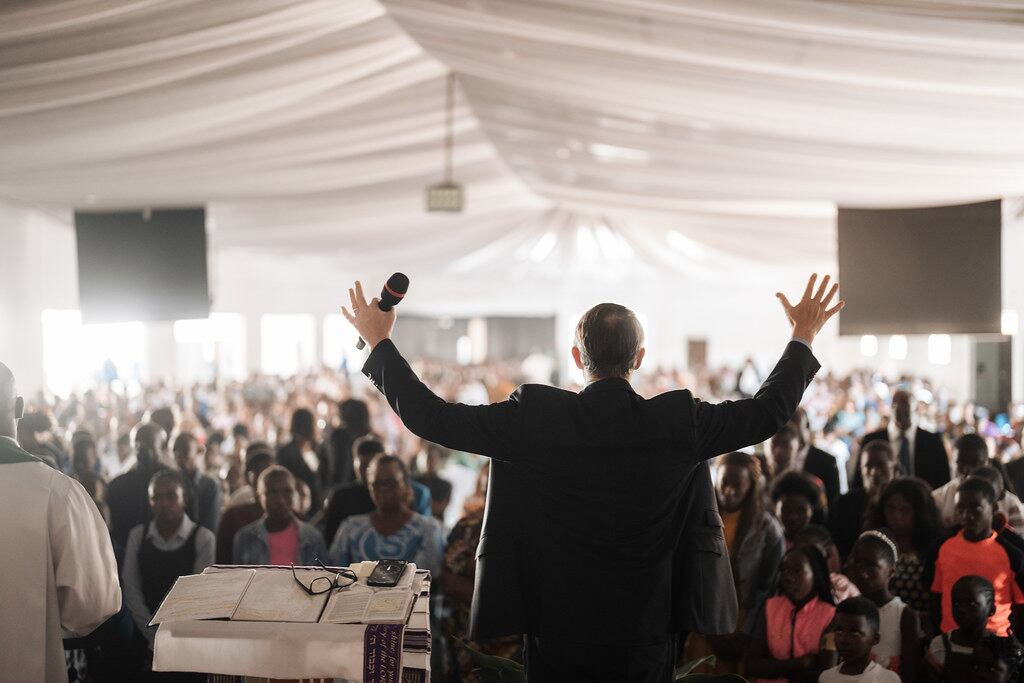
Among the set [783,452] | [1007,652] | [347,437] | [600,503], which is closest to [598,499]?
[600,503]

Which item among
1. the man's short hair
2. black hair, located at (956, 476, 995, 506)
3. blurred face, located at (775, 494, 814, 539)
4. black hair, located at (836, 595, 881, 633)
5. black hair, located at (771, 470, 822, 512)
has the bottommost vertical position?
black hair, located at (836, 595, 881, 633)

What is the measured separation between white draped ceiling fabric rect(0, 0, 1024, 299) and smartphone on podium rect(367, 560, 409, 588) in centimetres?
219

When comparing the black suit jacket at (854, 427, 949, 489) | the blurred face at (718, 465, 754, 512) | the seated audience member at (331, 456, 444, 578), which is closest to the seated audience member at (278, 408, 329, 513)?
the seated audience member at (331, 456, 444, 578)

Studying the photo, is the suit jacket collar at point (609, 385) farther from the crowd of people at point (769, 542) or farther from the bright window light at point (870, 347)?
the bright window light at point (870, 347)

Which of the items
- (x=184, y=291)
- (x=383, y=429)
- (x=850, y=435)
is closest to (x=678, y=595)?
(x=184, y=291)

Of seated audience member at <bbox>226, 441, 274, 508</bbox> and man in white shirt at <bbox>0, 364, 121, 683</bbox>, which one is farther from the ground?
man in white shirt at <bbox>0, 364, 121, 683</bbox>

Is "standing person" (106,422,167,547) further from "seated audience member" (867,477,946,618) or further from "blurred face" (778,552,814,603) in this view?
"seated audience member" (867,477,946,618)

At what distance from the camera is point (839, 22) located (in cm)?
322

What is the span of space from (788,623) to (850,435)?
21.1 ft

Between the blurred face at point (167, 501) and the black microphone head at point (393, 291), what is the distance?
8.34ft

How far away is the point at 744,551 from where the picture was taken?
412 centimetres

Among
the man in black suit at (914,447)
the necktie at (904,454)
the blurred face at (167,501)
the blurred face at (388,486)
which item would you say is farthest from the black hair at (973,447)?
the blurred face at (167,501)

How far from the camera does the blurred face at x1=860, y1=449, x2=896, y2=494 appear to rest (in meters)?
5.14

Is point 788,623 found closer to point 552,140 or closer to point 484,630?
point 484,630
